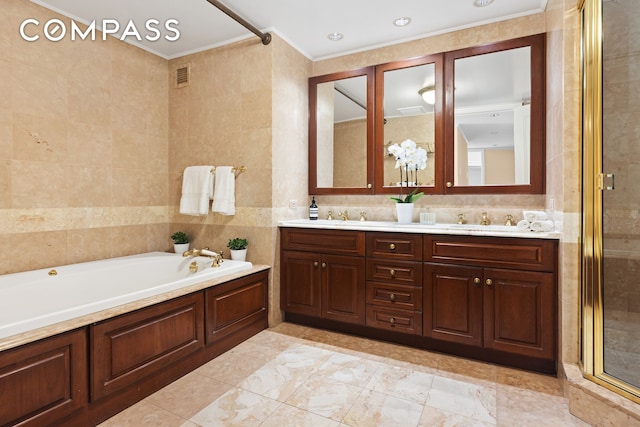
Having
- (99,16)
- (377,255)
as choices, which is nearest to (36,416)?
(377,255)

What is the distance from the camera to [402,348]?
96.4 inches

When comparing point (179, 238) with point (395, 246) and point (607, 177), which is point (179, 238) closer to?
point (395, 246)

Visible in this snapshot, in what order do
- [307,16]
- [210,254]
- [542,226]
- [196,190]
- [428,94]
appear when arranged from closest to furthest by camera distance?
[542,226], [307,16], [210,254], [428,94], [196,190]

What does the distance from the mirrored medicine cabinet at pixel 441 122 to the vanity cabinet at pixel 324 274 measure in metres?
0.64

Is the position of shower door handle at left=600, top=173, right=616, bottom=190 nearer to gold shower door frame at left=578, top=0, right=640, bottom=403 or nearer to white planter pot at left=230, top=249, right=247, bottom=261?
gold shower door frame at left=578, top=0, right=640, bottom=403

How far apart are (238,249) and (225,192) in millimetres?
496

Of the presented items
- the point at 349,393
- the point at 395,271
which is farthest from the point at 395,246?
the point at 349,393

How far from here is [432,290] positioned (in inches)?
91.4

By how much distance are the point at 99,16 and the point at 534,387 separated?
12.8ft

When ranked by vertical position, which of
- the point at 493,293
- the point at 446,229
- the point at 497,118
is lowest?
the point at 493,293

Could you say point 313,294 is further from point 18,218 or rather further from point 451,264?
point 18,218

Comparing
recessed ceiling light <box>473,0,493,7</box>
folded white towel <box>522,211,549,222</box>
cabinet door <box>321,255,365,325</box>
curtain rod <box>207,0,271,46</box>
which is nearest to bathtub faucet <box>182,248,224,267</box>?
cabinet door <box>321,255,365,325</box>

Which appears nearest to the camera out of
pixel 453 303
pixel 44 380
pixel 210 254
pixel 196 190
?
pixel 44 380

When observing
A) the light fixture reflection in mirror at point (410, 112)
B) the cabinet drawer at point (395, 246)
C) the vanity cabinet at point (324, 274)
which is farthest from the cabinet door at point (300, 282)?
the light fixture reflection in mirror at point (410, 112)
